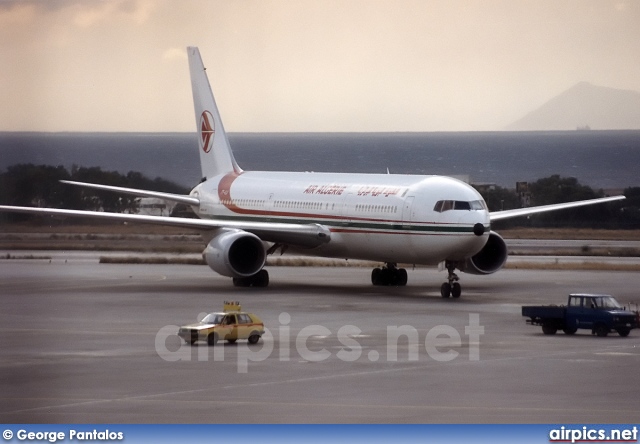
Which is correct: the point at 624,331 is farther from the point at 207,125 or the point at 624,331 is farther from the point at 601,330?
the point at 207,125

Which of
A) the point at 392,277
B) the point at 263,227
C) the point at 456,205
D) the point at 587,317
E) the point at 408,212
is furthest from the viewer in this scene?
the point at 392,277

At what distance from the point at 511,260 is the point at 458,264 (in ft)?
64.7

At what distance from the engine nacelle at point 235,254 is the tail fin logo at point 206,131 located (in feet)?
39.6

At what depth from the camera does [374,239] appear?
142 ft

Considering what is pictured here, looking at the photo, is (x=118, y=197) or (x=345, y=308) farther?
(x=118, y=197)

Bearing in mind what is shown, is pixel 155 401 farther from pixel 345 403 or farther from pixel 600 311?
pixel 600 311

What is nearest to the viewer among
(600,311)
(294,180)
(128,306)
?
(600,311)

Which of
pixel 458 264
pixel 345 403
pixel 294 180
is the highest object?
pixel 294 180

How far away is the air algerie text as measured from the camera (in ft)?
151

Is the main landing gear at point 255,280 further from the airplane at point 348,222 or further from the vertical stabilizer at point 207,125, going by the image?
the vertical stabilizer at point 207,125

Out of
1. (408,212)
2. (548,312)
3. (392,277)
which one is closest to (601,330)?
(548,312)

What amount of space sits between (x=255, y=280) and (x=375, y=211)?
5514 mm

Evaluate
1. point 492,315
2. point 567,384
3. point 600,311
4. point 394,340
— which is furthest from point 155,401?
point 492,315

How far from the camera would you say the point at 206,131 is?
187 ft
